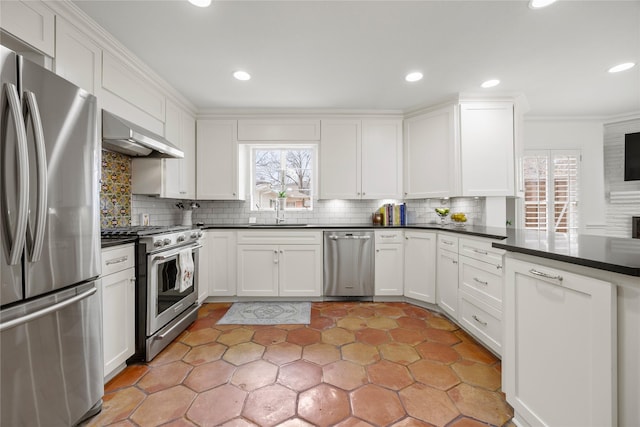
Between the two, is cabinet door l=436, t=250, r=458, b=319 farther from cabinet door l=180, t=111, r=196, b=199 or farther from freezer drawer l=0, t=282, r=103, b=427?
cabinet door l=180, t=111, r=196, b=199

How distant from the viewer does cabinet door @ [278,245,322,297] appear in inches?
119

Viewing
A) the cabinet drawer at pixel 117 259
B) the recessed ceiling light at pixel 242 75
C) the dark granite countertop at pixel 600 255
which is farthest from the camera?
the recessed ceiling light at pixel 242 75

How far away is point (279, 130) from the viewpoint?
331 cm

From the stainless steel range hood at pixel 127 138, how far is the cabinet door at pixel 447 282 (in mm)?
2883

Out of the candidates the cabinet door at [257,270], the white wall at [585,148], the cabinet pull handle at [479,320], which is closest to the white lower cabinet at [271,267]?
the cabinet door at [257,270]

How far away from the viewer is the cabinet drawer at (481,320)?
6.12ft

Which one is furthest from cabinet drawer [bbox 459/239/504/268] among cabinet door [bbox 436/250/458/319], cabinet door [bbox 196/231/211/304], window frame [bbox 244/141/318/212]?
cabinet door [bbox 196/231/211/304]

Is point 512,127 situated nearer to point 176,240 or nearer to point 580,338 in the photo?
point 580,338

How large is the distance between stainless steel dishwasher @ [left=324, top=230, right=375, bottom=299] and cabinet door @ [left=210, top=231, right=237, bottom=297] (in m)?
1.12

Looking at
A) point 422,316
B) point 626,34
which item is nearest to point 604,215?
point 626,34

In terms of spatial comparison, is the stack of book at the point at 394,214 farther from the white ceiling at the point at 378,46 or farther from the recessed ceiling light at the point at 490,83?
the recessed ceiling light at the point at 490,83

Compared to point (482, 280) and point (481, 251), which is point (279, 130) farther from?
point (482, 280)

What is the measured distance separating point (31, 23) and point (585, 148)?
5833 millimetres

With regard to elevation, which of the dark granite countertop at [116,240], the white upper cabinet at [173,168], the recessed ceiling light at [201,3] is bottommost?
the dark granite countertop at [116,240]
